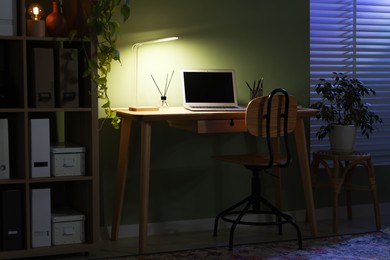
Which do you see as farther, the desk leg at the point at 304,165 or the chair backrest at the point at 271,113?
the desk leg at the point at 304,165

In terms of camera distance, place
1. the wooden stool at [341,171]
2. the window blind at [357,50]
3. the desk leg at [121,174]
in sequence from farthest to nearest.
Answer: the window blind at [357,50]
the wooden stool at [341,171]
the desk leg at [121,174]

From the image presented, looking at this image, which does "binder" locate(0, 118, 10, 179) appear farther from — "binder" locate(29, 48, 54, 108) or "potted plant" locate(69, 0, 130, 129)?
"potted plant" locate(69, 0, 130, 129)

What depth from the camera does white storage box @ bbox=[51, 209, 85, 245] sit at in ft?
12.4

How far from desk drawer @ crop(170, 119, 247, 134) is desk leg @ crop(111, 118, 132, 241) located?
36 centimetres

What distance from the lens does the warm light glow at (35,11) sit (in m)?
3.76

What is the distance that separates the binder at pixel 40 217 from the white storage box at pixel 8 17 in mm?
846

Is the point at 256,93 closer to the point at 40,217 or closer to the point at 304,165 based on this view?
the point at 304,165

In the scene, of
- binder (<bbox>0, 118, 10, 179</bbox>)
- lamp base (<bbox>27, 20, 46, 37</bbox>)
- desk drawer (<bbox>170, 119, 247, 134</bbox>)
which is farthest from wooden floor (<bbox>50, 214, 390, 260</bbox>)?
lamp base (<bbox>27, 20, 46, 37</bbox>)

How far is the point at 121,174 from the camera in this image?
417 cm

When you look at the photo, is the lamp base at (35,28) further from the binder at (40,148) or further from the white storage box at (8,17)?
the binder at (40,148)

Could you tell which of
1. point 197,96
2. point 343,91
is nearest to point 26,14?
point 197,96

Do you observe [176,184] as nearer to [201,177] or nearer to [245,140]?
[201,177]

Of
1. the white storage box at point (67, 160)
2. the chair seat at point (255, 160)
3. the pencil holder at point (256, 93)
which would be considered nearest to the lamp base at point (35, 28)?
the white storage box at point (67, 160)

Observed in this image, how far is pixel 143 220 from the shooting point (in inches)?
153
